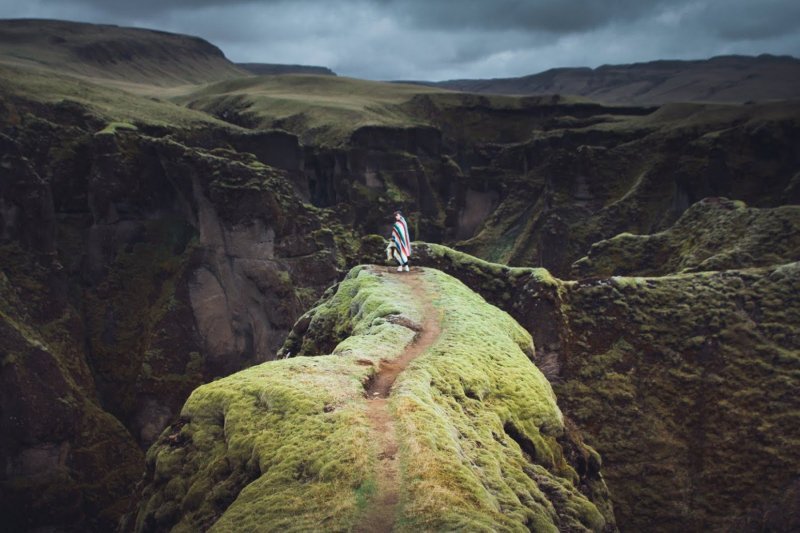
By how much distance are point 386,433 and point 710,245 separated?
142 feet

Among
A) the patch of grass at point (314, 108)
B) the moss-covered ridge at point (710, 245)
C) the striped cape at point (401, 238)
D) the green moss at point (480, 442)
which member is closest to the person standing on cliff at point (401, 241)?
the striped cape at point (401, 238)

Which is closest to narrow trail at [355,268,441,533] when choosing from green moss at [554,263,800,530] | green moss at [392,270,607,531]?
green moss at [392,270,607,531]

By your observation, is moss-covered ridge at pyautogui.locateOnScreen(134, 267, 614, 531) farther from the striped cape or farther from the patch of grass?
the patch of grass

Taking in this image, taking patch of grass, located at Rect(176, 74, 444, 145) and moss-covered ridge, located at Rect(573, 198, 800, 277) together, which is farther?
patch of grass, located at Rect(176, 74, 444, 145)

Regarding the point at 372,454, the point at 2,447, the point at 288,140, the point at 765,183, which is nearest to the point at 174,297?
the point at 2,447

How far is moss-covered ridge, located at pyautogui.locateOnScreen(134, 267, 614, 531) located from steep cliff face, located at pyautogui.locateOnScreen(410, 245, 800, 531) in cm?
1003

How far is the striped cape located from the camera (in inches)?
1309

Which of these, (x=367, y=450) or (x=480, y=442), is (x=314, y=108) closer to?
(x=480, y=442)

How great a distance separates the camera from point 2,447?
1842 inches

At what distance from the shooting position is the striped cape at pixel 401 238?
33250 mm

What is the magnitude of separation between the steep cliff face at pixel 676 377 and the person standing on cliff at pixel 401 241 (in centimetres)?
376

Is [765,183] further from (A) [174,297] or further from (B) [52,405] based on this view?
(B) [52,405]

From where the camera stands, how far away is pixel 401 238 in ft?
110

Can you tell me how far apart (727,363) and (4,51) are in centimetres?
20780
